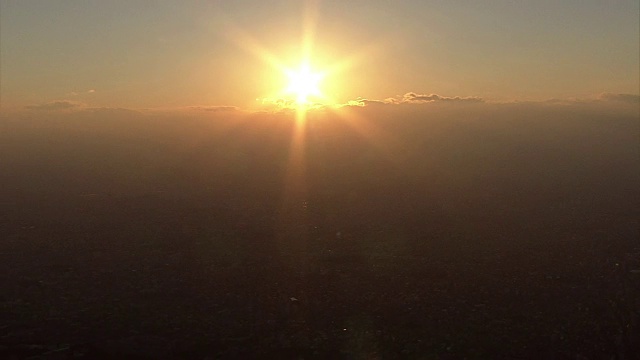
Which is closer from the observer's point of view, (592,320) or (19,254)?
(592,320)

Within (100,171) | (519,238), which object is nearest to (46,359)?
(519,238)

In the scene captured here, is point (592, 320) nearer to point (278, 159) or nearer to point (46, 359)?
point (46, 359)

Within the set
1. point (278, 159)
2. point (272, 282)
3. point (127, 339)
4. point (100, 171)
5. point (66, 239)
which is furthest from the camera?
point (278, 159)

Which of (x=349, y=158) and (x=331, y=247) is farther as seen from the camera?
(x=349, y=158)

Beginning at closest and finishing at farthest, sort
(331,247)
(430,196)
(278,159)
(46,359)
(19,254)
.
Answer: (46,359) → (19,254) → (331,247) → (430,196) → (278,159)

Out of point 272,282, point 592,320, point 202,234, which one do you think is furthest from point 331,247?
point 592,320

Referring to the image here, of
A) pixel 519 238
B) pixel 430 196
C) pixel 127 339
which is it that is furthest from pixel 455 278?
pixel 430 196

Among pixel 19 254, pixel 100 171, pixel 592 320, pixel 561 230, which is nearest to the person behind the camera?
pixel 592 320

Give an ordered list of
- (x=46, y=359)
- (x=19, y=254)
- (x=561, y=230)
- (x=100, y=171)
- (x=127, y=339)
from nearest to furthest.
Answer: (x=46, y=359) < (x=127, y=339) < (x=19, y=254) < (x=561, y=230) < (x=100, y=171)

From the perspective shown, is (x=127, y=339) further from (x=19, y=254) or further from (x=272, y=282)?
(x=19, y=254)
